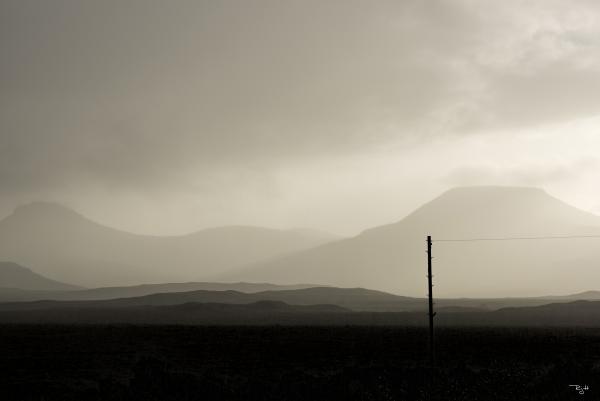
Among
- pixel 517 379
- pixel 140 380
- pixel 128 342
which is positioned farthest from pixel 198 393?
pixel 128 342

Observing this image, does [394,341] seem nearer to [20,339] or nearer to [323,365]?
[323,365]

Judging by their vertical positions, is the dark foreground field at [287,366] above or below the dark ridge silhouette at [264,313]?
below

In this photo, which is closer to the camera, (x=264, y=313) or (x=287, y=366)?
(x=287, y=366)

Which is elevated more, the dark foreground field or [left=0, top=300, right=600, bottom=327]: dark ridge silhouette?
[left=0, top=300, right=600, bottom=327]: dark ridge silhouette

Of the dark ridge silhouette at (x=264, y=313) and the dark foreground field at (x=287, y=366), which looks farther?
the dark ridge silhouette at (x=264, y=313)

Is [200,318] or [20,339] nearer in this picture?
[20,339]

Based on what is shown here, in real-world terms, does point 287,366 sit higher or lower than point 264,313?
lower

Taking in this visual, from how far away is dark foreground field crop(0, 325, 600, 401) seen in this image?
25969mm

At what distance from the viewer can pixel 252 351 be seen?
4975 centimetres

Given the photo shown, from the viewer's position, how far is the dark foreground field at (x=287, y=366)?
2597 cm

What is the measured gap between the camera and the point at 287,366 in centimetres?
4031

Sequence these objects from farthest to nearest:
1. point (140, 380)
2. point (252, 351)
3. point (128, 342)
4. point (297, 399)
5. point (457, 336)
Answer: point (457, 336) → point (128, 342) → point (252, 351) → point (140, 380) → point (297, 399)

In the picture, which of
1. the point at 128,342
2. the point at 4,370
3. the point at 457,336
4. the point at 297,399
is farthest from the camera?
the point at 457,336

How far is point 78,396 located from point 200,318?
102304mm
